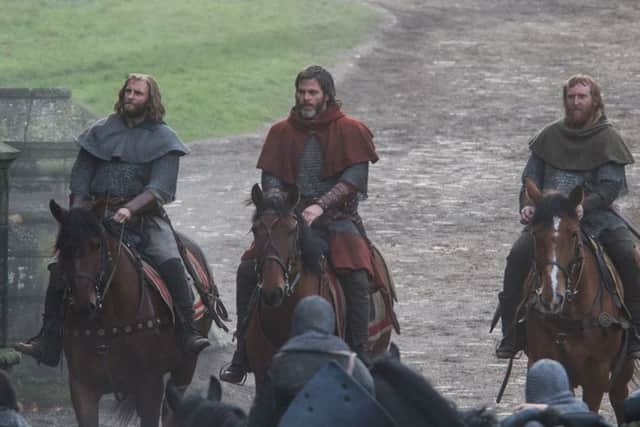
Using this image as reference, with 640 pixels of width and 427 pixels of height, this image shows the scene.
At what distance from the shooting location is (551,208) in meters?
11.1

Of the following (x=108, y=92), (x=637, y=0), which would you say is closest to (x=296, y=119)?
(x=108, y=92)

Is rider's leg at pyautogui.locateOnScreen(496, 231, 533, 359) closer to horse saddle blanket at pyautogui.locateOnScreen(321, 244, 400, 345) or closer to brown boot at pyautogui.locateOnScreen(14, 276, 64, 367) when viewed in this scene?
horse saddle blanket at pyautogui.locateOnScreen(321, 244, 400, 345)

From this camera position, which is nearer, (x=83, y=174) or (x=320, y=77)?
(x=320, y=77)

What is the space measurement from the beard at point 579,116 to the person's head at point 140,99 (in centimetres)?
269

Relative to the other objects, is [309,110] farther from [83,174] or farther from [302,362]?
[302,362]

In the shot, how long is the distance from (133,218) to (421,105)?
1827 cm

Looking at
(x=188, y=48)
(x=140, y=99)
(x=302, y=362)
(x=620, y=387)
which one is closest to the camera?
(x=302, y=362)

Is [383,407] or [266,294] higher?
[383,407]

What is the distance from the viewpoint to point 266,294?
10.6 metres

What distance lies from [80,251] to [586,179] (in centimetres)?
337

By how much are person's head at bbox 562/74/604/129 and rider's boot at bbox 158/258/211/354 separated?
2.75 m

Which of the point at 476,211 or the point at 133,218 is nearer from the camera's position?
the point at 133,218

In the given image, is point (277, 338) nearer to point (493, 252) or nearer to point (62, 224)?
point (62, 224)

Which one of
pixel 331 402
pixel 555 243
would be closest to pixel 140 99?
pixel 555 243
